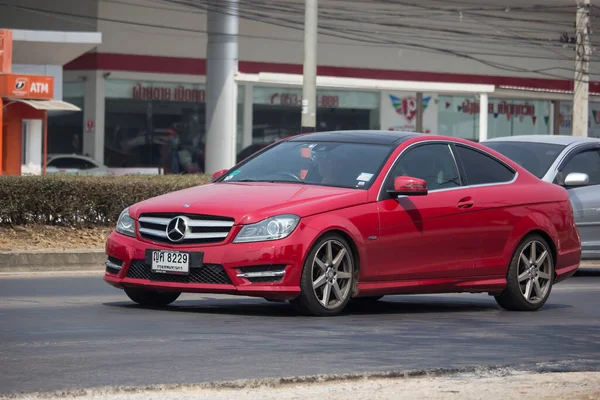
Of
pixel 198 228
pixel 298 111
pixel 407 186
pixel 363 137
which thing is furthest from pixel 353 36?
pixel 198 228

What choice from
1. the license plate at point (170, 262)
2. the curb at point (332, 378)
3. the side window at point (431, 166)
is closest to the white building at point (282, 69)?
the side window at point (431, 166)

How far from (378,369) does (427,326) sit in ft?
8.47

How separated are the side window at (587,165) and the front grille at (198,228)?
7.59 metres

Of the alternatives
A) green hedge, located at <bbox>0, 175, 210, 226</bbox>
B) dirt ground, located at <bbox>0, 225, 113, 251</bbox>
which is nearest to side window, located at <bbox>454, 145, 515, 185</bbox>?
dirt ground, located at <bbox>0, 225, 113, 251</bbox>

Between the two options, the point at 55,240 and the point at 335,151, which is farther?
the point at 55,240

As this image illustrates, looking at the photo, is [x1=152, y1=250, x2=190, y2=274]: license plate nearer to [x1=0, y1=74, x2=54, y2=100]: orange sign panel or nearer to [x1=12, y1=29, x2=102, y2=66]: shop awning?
[x1=0, y1=74, x2=54, y2=100]: orange sign panel

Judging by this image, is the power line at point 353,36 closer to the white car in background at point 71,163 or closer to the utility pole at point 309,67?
the white car in background at point 71,163

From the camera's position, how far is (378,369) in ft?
24.5

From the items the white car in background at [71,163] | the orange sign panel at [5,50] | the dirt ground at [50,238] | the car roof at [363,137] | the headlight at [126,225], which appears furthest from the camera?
the white car in background at [71,163]

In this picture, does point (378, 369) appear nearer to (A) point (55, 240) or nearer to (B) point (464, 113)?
(A) point (55, 240)

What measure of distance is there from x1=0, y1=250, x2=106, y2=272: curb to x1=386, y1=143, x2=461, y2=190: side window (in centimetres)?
575

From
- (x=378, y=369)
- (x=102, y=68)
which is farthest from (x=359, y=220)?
(x=102, y=68)

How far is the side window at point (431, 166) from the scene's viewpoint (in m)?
11.2

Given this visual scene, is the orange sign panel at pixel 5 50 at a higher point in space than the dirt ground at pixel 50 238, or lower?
higher
